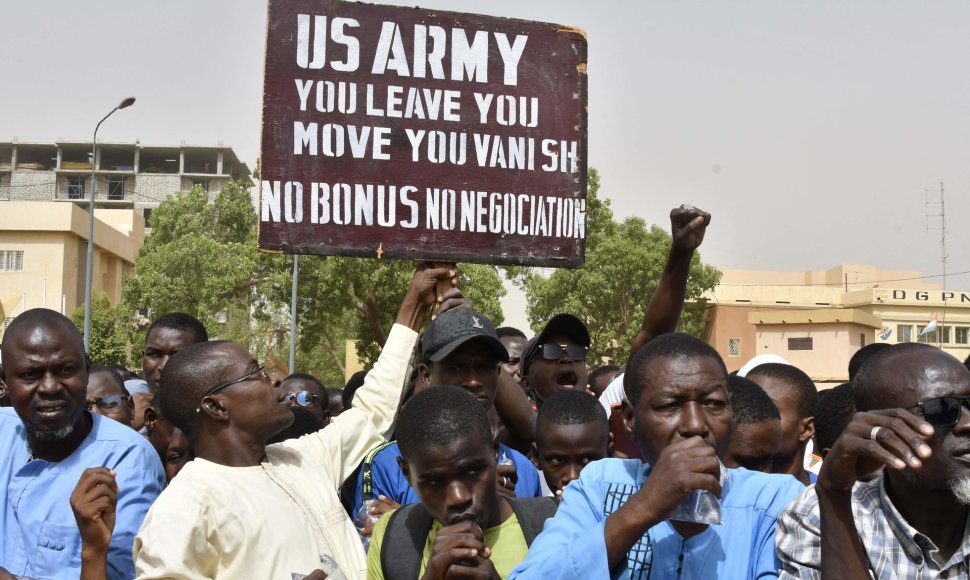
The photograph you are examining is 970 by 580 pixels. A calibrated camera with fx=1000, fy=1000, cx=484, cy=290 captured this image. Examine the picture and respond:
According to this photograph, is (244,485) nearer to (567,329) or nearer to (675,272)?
(675,272)

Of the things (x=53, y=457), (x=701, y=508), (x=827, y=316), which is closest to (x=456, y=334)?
(x=53, y=457)

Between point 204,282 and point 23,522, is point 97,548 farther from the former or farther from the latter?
point 204,282

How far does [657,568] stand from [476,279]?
2359 cm

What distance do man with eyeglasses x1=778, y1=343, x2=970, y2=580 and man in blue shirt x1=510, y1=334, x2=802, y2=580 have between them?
0.11 meters

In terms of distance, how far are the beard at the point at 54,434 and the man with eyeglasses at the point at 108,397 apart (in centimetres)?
152

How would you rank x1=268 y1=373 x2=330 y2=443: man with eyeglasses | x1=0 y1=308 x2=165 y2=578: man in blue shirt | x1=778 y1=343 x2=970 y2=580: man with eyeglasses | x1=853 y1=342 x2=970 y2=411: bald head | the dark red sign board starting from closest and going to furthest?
x1=778 y1=343 x2=970 y2=580: man with eyeglasses
x1=853 y1=342 x2=970 y2=411: bald head
x1=0 y1=308 x2=165 y2=578: man in blue shirt
the dark red sign board
x1=268 y1=373 x2=330 y2=443: man with eyeglasses

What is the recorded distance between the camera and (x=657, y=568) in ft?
7.80

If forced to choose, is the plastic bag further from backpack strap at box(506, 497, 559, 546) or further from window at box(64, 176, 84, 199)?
window at box(64, 176, 84, 199)

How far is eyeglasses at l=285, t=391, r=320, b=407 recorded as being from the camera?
19.4 ft

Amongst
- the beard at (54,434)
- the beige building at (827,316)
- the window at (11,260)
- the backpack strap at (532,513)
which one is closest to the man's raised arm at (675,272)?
the backpack strap at (532,513)

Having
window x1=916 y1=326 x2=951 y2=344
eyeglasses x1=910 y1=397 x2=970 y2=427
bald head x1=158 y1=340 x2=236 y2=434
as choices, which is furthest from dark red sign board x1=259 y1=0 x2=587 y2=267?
window x1=916 y1=326 x2=951 y2=344

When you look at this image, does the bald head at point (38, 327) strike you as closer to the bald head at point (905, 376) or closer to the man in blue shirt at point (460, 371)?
the man in blue shirt at point (460, 371)

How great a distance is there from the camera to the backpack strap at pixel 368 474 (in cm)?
379

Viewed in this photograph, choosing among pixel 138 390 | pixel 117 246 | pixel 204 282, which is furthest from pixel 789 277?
pixel 138 390
